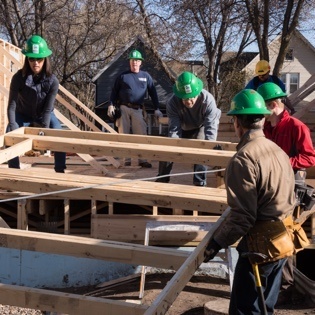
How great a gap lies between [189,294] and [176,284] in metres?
3.63

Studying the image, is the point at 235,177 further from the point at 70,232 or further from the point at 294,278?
the point at 70,232

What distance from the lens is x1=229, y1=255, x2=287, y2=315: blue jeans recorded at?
3922mm

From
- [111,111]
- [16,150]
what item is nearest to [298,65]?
[111,111]

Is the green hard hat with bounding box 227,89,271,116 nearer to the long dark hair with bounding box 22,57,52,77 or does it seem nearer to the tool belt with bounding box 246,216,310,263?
the tool belt with bounding box 246,216,310,263

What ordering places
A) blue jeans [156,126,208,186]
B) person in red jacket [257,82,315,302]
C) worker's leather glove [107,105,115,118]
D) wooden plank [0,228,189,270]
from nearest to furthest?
wooden plank [0,228,189,270] < person in red jacket [257,82,315,302] < blue jeans [156,126,208,186] < worker's leather glove [107,105,115,118]

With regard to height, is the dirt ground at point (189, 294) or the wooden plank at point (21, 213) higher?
the wooden plank at point (21, 213)

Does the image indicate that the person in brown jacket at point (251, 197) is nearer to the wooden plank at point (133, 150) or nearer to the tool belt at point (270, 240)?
the tool belt at point (270, 240)

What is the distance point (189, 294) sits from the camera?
23.3ft

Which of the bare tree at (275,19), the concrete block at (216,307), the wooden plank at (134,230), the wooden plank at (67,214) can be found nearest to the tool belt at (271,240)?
the concrete block at (216,307)

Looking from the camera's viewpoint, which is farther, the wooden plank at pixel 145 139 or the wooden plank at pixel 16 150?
the wooden plank at pixel 145 139

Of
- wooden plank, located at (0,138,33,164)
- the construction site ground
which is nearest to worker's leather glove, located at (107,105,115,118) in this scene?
the construction site ground

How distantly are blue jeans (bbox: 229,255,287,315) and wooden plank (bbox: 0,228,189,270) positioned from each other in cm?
38

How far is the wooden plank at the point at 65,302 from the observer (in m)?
3.70

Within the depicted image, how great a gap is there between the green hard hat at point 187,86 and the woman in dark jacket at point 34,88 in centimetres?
142
